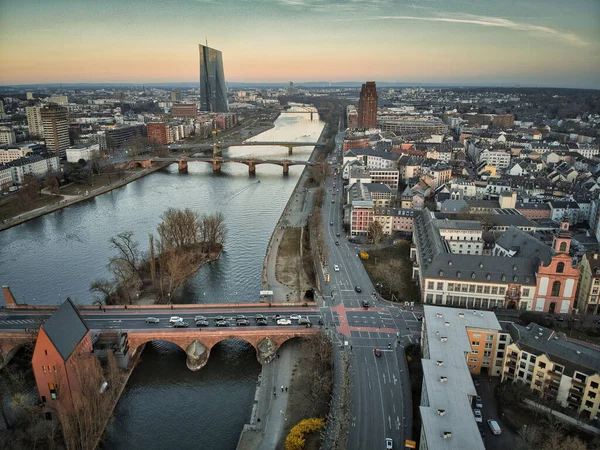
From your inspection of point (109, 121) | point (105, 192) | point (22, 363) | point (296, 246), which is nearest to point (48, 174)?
point (105, 192)

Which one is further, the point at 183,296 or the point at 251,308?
the point at 183,296

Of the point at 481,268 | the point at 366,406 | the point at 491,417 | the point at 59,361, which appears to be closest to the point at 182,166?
the point at 481,268

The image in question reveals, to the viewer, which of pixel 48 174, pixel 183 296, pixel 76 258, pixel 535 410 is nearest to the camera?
pixel 535 410

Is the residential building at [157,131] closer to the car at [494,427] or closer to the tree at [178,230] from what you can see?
the tree at [178,230]

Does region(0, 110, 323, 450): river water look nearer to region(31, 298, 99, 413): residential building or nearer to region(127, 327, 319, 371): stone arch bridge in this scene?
region(127, 327, 319, 371): stone arch bridge

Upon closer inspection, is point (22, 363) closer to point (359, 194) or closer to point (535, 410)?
point (535, 410)

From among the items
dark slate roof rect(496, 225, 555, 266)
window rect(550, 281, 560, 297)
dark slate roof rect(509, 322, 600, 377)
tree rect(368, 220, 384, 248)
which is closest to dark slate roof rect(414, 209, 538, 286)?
dark slate roof rect(496, 225, 555, 266)

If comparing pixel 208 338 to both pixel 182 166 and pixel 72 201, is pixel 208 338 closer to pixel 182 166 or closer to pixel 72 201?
pixel 72 201
